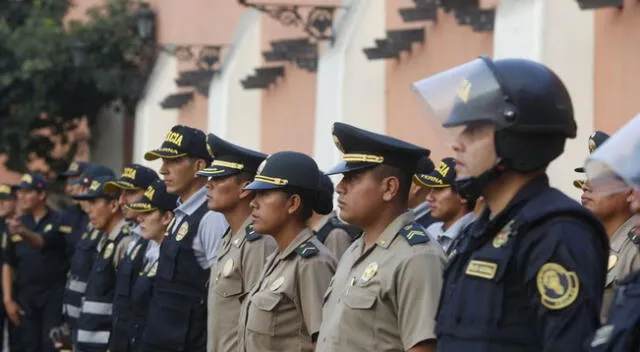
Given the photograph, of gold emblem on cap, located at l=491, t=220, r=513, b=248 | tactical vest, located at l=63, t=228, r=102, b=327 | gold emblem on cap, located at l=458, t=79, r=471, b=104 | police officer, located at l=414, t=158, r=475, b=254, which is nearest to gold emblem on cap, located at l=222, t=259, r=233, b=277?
police officer, located at l=414, t=158, r=475, b=254

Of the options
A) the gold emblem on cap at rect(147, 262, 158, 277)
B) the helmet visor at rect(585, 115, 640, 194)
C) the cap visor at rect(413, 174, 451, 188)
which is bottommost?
the gold emblem on cap at rect(147, 262, 158, 277)

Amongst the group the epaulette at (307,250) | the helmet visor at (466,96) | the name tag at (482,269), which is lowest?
the epaulette at (307,250)

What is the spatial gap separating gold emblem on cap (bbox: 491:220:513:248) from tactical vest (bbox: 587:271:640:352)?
1.28ft

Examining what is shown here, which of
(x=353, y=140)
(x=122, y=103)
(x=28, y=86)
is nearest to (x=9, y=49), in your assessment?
(x=28, y=86)

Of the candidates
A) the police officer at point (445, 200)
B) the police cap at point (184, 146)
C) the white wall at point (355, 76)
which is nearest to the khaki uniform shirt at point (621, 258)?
the police officer at point (445, 200)

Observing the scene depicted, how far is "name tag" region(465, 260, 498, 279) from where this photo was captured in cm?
415

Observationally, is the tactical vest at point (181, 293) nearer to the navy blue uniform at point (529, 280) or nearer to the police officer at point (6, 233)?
the navy blue uniform at point (529, 280)

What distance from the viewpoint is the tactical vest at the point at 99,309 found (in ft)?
32.6

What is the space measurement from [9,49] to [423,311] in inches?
716

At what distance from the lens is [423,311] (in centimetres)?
518

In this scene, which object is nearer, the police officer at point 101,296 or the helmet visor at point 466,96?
the helmet visor at point 466,96

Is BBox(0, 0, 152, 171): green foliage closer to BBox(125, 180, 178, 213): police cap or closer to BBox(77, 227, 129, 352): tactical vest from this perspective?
BBox(77, 227, 129, 352): tactical vest

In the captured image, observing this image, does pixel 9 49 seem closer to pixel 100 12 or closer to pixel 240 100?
pixel 100 12

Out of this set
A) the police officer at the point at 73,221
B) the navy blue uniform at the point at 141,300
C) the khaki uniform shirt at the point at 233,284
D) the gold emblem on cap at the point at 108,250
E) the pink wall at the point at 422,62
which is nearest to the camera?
the khaki uniform shirt at the point at 233,284
